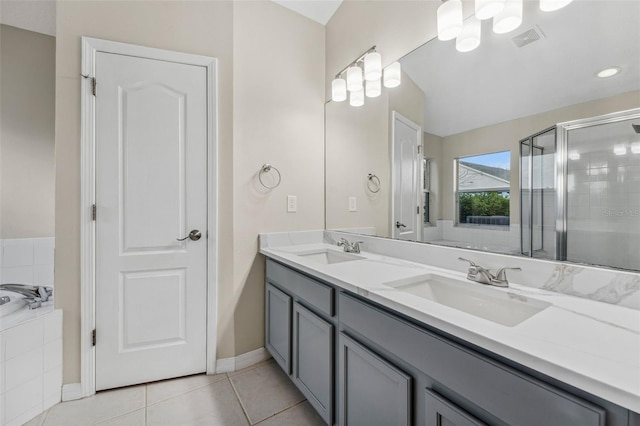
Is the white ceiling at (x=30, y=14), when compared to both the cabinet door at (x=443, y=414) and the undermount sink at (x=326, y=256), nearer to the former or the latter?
the undermount sink at (x=326, y=256)

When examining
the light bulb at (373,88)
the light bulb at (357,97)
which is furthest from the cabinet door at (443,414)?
the light bulb at (357,97)

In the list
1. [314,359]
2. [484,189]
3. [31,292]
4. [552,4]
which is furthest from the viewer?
[31,292]

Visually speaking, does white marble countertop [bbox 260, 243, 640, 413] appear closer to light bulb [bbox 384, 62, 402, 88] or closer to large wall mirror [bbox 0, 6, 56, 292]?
light bulb [bbox 384, 62, 402, 88]

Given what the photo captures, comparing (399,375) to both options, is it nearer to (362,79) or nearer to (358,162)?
A: (358,162)

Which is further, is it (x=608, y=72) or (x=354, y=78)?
(x=354, y=78)

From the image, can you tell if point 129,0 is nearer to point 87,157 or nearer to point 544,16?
point 87,157

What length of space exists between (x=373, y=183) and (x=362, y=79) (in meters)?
0.74

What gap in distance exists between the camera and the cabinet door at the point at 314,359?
1.30 meters

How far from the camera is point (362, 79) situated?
1.98 m

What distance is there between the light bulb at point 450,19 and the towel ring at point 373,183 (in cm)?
87

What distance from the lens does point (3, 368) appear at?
141 cm

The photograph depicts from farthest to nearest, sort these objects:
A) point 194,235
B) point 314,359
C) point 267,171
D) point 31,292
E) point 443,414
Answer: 1. point 267,171
2. point 194,235
3. point 31,292
4. point 314,359
5. point 443,414

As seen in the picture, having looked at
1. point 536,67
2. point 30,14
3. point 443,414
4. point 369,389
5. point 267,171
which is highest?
point 30,14

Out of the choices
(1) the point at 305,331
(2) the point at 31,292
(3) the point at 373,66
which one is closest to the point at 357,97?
(3) the point at 373,66
